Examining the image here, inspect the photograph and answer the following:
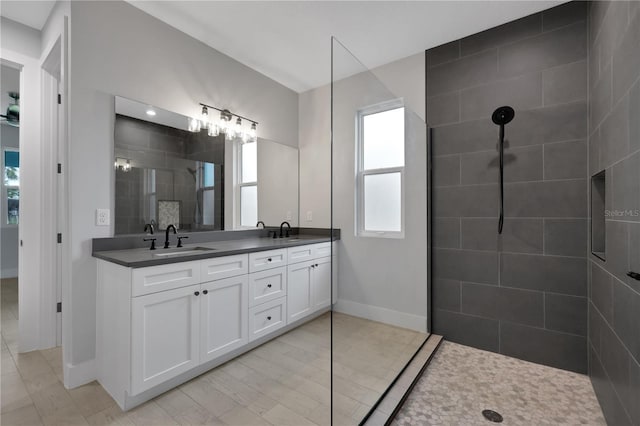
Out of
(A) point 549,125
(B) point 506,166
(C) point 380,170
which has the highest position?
(A) point 549,125

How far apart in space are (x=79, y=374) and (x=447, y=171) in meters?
3.09

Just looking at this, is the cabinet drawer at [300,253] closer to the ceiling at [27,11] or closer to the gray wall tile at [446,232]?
the gray wall tile at [446,232]

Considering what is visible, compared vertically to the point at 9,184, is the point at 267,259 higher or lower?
lower

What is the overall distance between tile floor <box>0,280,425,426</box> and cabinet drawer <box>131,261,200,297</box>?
0.67 metres

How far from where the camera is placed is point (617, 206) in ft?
4.39

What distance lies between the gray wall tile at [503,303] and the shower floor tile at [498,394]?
33 centimetres

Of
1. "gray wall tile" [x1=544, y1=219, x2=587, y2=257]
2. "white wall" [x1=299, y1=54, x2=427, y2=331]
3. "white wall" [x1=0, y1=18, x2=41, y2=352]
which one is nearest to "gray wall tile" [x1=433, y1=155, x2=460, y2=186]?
"white wall" [x1=299, y1=54, x2=427, y2=331]

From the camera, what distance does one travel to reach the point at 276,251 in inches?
93.5

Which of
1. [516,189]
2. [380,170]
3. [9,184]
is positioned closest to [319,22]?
[380,170]

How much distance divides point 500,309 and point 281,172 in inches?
99.4

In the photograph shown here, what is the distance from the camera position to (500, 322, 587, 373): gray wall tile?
196 centimetres

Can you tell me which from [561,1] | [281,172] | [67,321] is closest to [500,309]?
[561,1]

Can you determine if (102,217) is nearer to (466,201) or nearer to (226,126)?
(226,126)

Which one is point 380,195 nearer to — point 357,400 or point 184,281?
point 357,400
